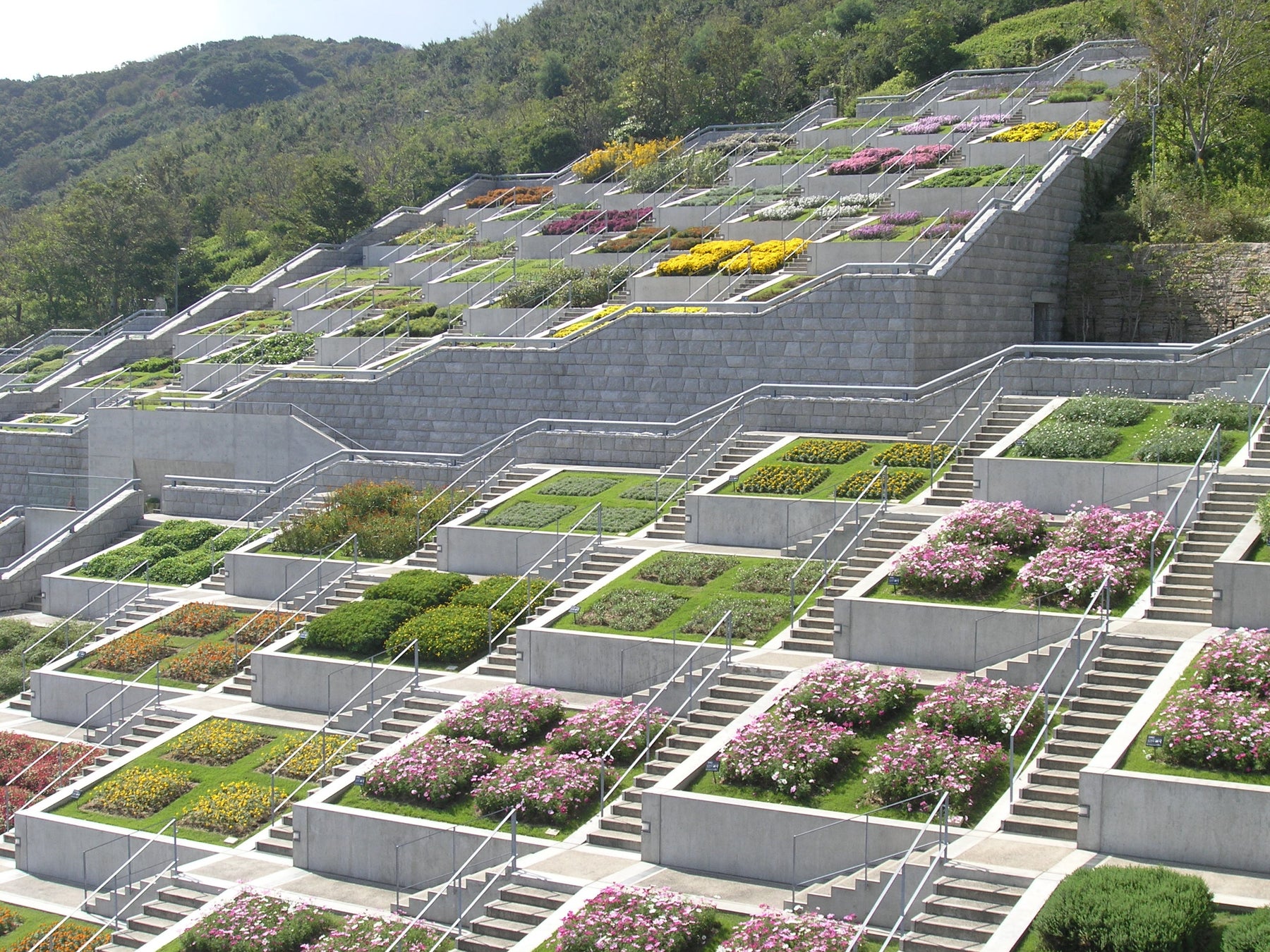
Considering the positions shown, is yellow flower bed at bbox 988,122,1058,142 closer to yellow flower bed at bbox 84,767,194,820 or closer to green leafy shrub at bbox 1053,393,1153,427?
green leafy shrub at bbox 1053,393,1153,427

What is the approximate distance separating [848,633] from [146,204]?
44.1m

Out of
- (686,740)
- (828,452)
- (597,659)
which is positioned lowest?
(686,740)

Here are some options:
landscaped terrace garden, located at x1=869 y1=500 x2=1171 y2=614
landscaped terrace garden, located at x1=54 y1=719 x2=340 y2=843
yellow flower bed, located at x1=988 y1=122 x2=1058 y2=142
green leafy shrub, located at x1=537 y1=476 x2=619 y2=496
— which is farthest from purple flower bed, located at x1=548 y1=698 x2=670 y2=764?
yellow flower bed, located at x1=988 y1=122 x2=1058 y2=142

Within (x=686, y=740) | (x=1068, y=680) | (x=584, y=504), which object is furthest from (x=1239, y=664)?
(x=584, y=504)

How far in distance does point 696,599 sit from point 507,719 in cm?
405

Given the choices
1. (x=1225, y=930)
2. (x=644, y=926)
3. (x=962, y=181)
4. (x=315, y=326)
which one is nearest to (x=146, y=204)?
(x=315, y=326)

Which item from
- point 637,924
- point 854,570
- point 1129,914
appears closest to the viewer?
point 1129,914

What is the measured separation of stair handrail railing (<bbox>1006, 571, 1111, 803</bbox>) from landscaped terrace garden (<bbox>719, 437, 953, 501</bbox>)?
19.7ft

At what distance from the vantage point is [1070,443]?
2508 centimetres

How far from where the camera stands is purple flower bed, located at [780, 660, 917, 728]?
1888 centimetres

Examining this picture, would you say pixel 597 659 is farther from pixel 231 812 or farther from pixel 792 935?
pixel 792 935

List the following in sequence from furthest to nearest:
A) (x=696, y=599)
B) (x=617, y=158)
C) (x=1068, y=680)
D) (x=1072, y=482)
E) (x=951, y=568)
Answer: (x=617, y=158) < (x=1072, y=482) < (x=696, y=599) < (x=951, y=568) < (x=1068, y=680)

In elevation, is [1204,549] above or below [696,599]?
above

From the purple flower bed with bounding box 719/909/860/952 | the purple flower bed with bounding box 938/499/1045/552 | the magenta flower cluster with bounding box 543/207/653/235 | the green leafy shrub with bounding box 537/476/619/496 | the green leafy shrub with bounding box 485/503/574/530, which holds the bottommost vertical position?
the purple flower bed with bounding box 719/909/860/952
